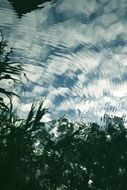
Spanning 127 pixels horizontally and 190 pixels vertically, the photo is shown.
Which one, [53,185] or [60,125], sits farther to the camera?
[60,125]

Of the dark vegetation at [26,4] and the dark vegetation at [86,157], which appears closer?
the dark vegetation at [26,4]

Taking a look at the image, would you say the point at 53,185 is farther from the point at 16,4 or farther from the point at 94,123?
the point at 16,4

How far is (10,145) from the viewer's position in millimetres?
13320

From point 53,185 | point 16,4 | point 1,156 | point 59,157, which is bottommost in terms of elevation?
point 1,156

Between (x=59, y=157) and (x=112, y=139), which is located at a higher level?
(x=112, y=139)

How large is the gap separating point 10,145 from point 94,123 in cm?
2835

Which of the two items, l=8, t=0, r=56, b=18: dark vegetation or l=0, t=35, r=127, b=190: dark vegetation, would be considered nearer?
l=8, t=0, r=56, b=18: dark vegetation

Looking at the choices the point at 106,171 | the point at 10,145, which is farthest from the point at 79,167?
the point at 10,145

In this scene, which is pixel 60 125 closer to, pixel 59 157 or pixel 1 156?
pixel 59 157

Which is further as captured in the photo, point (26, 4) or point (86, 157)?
point (86, 157)

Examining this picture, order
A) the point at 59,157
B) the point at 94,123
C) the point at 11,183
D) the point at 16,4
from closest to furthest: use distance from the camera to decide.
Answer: the point at 16,4
the point at 11,183
the point at 59,157
the point at 94,123

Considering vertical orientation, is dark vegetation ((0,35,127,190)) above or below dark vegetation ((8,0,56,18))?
above

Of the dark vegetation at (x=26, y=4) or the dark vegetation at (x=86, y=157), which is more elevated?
the dark vegetation at (x=86, y=157)

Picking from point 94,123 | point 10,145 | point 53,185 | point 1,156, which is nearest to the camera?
point 1,156
